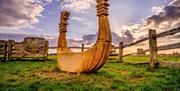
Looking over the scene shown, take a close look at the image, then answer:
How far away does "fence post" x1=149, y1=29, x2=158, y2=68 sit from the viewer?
955cm

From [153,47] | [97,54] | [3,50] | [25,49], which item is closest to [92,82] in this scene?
[97,54]

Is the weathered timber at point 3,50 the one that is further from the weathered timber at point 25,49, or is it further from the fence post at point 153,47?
the fence post at point 153,47

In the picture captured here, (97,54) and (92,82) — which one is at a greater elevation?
(97,54)

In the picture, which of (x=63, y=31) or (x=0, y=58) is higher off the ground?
(x=63, y=31)

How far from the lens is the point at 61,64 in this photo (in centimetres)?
827

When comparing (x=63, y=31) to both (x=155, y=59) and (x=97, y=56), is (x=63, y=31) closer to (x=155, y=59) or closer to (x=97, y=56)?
(x=97, y=56)

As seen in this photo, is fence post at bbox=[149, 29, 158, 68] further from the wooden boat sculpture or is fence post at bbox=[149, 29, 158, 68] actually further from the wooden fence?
the wooden fence

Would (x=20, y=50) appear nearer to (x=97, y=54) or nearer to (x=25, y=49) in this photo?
(x=25, y=49)

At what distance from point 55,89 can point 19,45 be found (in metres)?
13.4

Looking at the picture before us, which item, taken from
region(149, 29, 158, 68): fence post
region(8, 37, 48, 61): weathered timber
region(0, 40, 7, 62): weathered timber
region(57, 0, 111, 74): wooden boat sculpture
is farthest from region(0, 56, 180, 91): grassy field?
region(8, 37, 48, 61): weathered timber

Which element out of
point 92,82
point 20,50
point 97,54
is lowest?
point 92,82

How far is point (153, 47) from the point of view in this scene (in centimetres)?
963

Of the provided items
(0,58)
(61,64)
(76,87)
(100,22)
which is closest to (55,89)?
(76,87)

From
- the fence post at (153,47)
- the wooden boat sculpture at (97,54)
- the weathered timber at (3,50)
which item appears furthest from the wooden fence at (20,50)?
the wooden boat sculpture at (97,54)
